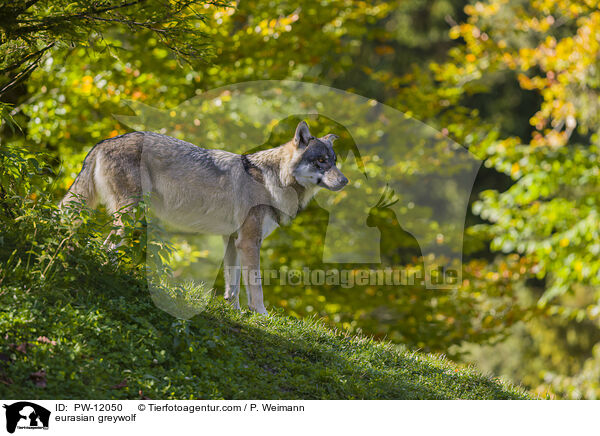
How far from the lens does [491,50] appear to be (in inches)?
440

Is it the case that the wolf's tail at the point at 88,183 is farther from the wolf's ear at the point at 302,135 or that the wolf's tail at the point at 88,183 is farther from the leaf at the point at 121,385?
the leaf at the point at 121,385

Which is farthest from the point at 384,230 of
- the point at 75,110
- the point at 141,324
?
the point at 141,324

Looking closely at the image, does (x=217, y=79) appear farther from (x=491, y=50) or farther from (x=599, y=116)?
(x=599, y=116)

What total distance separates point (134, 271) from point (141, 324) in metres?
0.62

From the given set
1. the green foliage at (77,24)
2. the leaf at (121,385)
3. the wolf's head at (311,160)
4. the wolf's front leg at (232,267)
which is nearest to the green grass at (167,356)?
the leaf at (121,385)

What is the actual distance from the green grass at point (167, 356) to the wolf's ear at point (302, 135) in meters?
1.64

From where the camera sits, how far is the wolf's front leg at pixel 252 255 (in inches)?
208

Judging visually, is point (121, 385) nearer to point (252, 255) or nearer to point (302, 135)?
point (252, 255)

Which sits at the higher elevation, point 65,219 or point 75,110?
point 75,110
